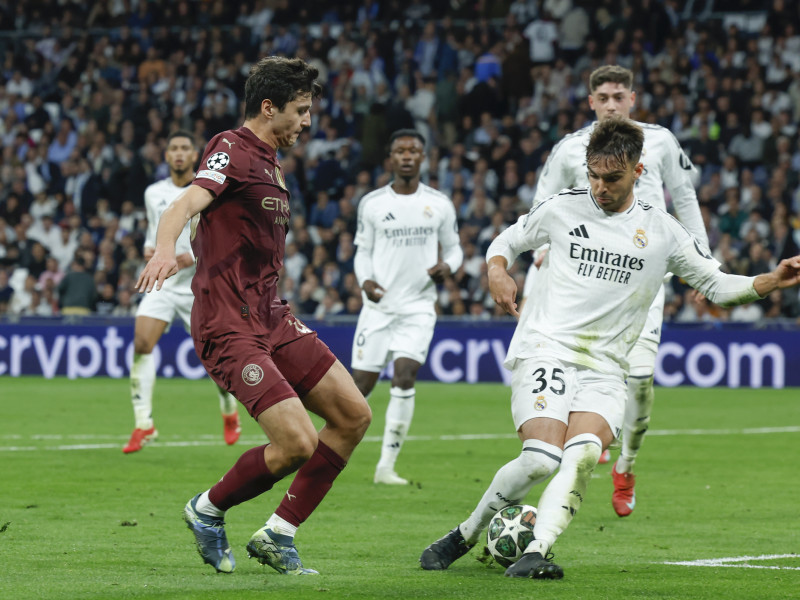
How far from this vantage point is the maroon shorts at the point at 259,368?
605 cm

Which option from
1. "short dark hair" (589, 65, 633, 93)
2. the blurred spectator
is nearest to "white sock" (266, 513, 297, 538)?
"short dark hair" (589, 65, 633, 93)

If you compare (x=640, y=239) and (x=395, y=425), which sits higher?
(x=640, y=239)

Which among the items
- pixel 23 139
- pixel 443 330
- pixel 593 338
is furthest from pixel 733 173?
pixel 593 338

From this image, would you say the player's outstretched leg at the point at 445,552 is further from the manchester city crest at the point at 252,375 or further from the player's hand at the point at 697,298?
the player's hand at the point at 697,298

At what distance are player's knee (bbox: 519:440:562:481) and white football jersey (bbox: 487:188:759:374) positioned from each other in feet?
1.54

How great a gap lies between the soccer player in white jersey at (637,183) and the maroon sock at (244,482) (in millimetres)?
3256

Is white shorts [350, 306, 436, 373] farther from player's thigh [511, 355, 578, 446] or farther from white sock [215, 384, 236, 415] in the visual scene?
player's thigh [511, 355, 578, 446]

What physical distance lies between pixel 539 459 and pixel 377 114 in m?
19.5

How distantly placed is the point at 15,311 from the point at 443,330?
804 centimetres

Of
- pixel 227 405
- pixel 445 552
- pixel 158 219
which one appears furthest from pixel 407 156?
pixel 445 552

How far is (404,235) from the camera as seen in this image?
11.7m

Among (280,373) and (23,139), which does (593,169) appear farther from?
(23,139)

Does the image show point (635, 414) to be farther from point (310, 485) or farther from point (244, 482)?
point (244, 482)

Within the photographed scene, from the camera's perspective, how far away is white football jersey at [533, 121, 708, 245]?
8750mm
